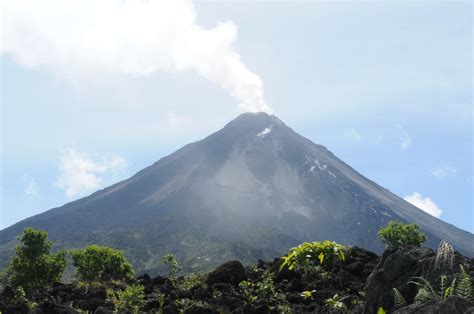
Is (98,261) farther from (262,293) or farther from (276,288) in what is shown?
(262,293)

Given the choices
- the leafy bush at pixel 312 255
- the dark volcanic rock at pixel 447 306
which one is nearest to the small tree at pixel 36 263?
the leafy bush at pixel 312 255

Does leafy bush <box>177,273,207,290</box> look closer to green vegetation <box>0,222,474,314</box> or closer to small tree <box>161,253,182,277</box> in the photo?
green vegetation <box>0,222,474,314</box>

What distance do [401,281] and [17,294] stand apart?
13334mm

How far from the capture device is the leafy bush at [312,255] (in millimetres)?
19078

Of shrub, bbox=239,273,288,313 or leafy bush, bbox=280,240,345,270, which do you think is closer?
shrub, bbox=239,273,288,313

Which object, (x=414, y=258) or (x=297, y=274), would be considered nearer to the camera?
(x=414, y=258)

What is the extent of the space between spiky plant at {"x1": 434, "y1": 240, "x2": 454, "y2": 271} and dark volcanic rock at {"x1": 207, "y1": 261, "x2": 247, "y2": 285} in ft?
30.9

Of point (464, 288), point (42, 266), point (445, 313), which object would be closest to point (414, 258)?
point (464, 288)

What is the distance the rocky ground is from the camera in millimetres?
11453

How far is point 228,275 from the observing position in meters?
19.5

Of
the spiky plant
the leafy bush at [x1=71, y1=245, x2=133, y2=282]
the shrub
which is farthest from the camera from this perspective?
the leafy bush at [x1=71, y1=245, x2=133, y2=282]

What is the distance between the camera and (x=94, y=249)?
144 ft

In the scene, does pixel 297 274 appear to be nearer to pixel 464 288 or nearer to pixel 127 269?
pixel 464 288

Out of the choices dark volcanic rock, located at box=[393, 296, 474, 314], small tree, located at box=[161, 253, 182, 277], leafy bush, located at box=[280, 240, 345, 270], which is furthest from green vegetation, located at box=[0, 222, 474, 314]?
small tree, located at box=[161, 253, 182, 277]
